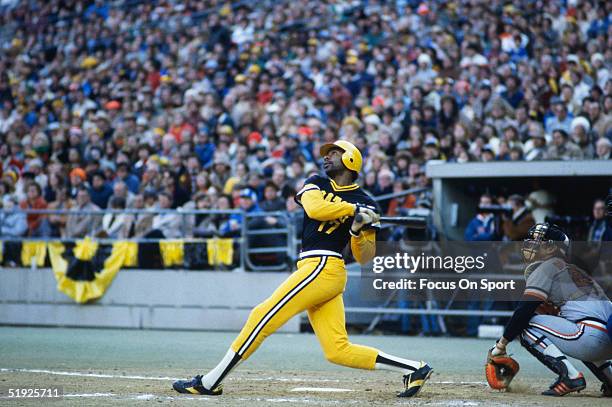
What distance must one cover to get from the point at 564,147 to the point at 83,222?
7587mm

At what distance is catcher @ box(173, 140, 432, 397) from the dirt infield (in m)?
0.25

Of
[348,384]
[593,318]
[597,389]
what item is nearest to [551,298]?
[593,318]

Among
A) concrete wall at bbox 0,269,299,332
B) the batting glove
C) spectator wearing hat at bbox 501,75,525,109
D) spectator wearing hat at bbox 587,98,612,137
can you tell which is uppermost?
spectator wearing hat at bbox 501,75,525,109

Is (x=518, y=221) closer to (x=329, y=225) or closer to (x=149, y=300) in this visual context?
(x=149, y=300)

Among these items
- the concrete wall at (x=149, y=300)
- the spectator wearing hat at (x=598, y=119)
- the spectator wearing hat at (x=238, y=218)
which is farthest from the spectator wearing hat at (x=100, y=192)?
the spectator wearing hat at (x=598, y=119)

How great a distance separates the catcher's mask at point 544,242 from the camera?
8539 millimetres

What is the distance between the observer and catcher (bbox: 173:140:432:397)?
805 cm

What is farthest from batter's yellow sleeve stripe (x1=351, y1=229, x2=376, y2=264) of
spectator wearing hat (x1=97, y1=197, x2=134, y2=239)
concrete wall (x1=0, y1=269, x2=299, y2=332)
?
spectator wearing hat (x1=97, y1=197, x2=134, y2=239)

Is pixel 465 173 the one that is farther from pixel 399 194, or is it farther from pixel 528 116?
pixel 528 116

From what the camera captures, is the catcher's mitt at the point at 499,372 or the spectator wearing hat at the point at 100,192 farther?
the spectator wearing hat at the point at 100,192

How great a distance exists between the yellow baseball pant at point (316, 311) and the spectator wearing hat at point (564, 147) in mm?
7524

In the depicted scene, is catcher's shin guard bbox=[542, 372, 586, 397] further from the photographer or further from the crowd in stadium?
the crowd in stadium

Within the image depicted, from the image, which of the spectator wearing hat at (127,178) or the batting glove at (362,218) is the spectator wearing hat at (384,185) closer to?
the spectator wearing hat at (127,178)

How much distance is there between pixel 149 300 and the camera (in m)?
16.5
